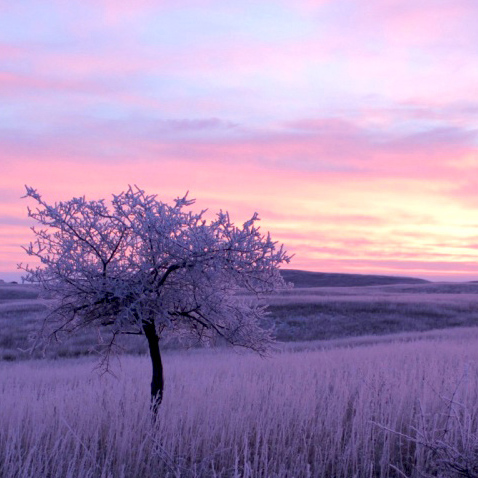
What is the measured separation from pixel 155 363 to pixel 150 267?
1478 millimetres

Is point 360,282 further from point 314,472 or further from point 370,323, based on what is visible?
point 314,472

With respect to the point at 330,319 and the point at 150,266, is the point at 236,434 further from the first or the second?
the point at 330,319

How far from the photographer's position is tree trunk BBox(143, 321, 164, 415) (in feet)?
25.0

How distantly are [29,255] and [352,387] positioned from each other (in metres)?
5.77

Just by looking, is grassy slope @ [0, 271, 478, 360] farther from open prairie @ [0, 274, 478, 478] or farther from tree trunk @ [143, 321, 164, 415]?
tree trunk @ [143, 321, 164, 415]

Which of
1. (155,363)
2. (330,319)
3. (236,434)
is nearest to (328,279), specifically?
(330,319)

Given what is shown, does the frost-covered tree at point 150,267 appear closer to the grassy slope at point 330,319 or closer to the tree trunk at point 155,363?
the tree trunk at point 155,363

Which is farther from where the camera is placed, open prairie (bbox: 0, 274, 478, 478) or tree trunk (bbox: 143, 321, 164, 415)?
tree trunk (bbox: 143, 321, 164, 415)

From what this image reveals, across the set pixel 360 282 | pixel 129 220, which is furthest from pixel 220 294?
pixel 360 282

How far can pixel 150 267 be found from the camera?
7.00 metres

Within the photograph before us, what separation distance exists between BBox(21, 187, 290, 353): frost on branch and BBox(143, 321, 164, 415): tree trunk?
0.03 m

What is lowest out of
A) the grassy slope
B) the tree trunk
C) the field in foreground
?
the grassy slope

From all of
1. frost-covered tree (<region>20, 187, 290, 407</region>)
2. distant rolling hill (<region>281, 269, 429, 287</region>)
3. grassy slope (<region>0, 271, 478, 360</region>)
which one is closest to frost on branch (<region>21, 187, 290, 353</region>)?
frost-covered tree (<region>20, 187, 290, 407</region>)

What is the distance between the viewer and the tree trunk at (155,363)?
7621 millimetres
